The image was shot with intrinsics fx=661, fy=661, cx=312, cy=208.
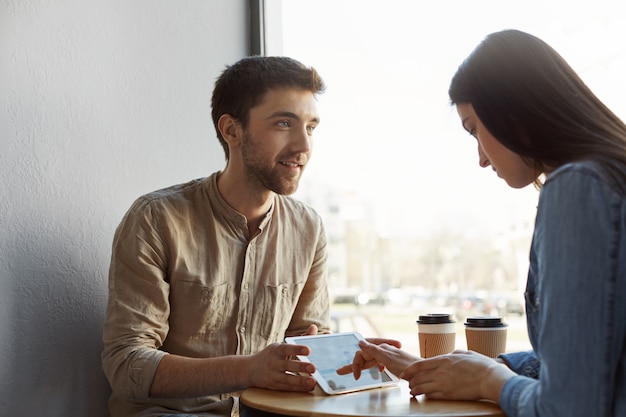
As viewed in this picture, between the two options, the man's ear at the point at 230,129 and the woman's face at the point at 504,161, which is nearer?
the woman's face at the point at 504,161

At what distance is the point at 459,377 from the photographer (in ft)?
4.15

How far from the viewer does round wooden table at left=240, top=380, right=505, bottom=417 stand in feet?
3.91

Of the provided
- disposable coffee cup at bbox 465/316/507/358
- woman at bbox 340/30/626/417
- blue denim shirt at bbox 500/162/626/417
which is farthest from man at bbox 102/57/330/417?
blue denim shirt at bbox 500/162/626/417

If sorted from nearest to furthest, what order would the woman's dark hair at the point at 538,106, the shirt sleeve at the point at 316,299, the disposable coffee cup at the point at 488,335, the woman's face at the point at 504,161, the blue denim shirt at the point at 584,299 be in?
the blue denim shirt at the point at 584,299 < the woman's dark hair at the point at 538,106 < the woman's face at the point at 504,161 < the disposable coffee cup at the point at 488,335 < the shirt sleeve at the point at 316,299

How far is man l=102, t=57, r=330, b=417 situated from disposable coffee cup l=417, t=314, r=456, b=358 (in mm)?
333

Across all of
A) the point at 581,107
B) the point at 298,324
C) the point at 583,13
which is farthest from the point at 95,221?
the point at 583,13

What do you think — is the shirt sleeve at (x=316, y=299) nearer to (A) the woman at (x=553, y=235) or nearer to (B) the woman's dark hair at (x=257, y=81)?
(B) the woman's dark hair at (x=257, y=81)

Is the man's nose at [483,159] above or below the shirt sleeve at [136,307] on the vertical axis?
above

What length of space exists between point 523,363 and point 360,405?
411 millimetres

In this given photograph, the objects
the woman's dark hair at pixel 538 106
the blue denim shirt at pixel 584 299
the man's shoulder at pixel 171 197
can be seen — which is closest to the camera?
the blue denim shirt at pixel 584 299

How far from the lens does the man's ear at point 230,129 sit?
2.13m

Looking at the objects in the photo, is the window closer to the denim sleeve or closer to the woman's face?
the denim sleeve

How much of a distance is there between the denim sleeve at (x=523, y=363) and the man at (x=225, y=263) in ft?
1.98

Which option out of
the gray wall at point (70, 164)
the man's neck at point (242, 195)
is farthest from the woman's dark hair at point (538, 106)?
the gray wall at point (70, 164)
